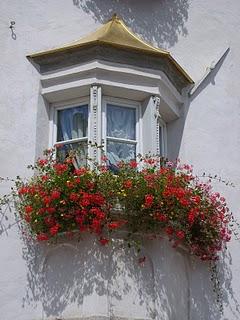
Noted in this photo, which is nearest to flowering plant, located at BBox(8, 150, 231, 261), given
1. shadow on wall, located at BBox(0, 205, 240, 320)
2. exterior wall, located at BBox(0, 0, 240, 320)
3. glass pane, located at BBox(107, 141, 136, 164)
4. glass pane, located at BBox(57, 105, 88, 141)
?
shadow on wall, located at BBox(0, 205, 240, 320)

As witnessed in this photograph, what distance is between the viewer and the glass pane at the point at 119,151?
37.9ft

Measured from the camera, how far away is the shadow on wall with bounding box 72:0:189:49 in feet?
42.0

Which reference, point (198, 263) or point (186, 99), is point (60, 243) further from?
point (186, 99)

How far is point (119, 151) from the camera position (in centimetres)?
1165

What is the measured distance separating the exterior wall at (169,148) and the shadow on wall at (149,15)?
2 centimetres

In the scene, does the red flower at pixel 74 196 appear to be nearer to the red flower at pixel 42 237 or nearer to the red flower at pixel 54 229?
the red flower at pixel 54 229

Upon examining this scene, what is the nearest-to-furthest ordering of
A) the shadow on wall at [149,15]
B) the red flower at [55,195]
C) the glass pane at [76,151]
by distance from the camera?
the red flower at [55,195] < the glass pane at [76,151] < the shadow on wall at [149,15]

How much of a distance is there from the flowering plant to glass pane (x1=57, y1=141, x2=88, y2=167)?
0.44 metres

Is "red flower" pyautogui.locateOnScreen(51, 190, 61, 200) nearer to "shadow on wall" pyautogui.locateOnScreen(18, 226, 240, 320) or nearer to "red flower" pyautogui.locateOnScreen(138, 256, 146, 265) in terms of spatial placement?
"shadow on wall" pyautogui.locateOnScreen(18, 226, 240, 320)

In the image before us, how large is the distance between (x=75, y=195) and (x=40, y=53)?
9.29ft

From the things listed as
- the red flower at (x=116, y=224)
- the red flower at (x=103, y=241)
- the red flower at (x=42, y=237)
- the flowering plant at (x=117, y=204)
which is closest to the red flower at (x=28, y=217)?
the flowering plant at (x=117, y=204)

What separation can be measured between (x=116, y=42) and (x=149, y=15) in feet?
4.98

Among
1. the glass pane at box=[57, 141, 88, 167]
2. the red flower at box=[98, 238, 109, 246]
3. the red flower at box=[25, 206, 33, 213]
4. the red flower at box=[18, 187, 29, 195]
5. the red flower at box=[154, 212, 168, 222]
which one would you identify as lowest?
the red flower at box=[98, 238, 109, 246]

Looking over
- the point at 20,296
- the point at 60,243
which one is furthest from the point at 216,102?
the point at 20,296
